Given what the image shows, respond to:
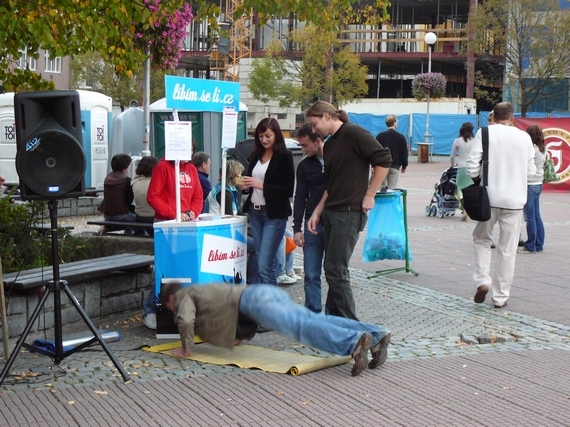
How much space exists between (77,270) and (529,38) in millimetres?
38607

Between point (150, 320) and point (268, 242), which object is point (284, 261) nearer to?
point (268, 242)

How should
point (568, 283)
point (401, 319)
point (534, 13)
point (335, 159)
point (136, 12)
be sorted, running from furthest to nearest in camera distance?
point (534, 13)
point (568, 283)
point (136, 12)
point (401, 319)
point (335, 159)

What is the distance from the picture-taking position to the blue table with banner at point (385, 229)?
10.5 metres

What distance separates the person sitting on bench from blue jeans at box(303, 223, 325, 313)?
1.18m

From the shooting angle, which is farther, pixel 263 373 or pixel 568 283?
pixel 568 283

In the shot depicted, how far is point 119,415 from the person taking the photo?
5512 mm

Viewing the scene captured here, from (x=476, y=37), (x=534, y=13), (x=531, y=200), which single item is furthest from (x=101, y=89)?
(x=531, y=200)

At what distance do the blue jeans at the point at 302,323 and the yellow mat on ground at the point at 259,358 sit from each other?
0.73 feet

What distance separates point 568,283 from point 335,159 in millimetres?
4516

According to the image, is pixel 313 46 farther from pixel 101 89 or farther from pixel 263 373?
pixel 263 373

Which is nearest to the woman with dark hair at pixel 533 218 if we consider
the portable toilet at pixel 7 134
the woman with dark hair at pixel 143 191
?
the woman with dark hair at pixel 143 191

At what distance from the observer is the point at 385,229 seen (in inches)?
415

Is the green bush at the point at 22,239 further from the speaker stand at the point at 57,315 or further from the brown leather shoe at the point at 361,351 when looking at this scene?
the brown leather shoe at the point at 361,351

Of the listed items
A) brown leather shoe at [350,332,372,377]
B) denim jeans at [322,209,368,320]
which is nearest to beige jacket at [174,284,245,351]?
denim jeans at [322,209,368,320]
